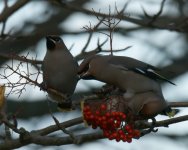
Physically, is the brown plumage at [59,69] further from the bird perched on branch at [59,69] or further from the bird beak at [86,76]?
the bird beak at [86,76]

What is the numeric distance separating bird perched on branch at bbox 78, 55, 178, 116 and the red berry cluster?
0.60 feet

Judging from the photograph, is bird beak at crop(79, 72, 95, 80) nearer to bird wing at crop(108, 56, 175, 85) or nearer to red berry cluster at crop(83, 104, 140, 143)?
bird wing at crop(108, 56, 175, 85)

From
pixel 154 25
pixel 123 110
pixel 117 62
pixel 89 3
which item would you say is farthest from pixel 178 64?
pixel 123 110

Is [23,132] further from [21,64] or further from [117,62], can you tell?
[117,62]

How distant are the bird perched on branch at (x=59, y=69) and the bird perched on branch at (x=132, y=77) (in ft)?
2.70

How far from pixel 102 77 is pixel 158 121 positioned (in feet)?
1.75

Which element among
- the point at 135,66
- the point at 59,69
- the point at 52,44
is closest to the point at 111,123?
the point at 135,66

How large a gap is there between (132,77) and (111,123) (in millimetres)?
588

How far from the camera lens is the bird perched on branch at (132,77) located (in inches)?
174

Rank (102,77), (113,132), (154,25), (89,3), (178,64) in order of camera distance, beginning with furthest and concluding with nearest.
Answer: (89,3) → (178,64) → (154,25) → (102,77) → (113,132)

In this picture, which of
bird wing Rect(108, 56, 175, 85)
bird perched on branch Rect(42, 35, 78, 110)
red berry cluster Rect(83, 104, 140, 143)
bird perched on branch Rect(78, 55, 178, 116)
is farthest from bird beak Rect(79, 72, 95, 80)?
bird perched on branch Rect(42, 35, 78, 110)

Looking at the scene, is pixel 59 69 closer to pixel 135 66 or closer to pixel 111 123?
pixel 135 66

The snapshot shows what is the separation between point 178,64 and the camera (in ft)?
25.7

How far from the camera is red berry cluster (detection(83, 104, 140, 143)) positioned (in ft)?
13.7
